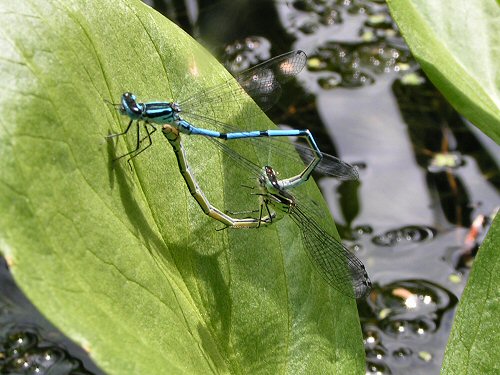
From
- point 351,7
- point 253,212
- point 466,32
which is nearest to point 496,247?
point 253,212

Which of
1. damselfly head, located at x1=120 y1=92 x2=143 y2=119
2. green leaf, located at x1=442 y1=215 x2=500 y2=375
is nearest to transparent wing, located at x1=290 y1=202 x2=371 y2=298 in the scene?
green leaf, located at x1=442 y1=215 x2=500 y2=375

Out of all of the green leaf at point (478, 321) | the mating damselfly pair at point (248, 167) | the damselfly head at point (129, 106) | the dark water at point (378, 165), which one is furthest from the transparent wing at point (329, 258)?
the dark water at point (378, 165)

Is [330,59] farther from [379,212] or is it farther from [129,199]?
[129,199]

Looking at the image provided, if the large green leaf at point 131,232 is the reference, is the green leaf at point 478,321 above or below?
below

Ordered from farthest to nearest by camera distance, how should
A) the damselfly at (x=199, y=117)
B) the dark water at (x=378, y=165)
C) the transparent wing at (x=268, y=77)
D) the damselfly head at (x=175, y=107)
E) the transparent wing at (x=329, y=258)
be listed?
the dark water at (x=378, y=165) → the transparent wing at (x=268, y=77) → the transparent wing at (x=329, y=258) → the damselfly head at (x=175, y=107) → the damselfly at (x=199, y=117)

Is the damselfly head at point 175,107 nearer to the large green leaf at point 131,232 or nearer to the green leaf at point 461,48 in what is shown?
the large green leaf at point 131,232

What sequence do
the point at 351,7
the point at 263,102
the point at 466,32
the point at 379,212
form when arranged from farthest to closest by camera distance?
the point at 351,7 < the point at 379,212 < the point at 263,102 < the point at 466,32
